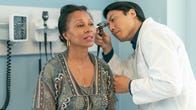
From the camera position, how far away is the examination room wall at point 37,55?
149cm

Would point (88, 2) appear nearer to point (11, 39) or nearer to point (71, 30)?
point (71, 30)

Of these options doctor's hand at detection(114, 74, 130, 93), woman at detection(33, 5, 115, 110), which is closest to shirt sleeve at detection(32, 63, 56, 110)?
woman at detection(33, 5, 115, 110)

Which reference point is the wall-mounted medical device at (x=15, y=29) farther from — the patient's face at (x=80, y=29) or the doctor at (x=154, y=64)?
the doctor at (x=154, y=64)

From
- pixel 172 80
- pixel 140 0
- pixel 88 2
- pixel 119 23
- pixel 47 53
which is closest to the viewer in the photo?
pixel 172 80

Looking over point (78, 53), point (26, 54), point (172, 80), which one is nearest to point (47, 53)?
point (26, 54)

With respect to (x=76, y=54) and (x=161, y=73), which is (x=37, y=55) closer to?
(x=76, y=54)

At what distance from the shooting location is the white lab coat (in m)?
1.25

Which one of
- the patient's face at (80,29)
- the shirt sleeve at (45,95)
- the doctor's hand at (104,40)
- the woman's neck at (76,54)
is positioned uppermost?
the patient's face at (80,29)

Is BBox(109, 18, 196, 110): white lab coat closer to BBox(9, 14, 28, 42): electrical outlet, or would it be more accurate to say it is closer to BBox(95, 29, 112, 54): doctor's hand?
BBox(95, 29, 112, 54): doctor's hand

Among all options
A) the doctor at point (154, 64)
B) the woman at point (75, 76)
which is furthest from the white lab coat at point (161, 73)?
the woman at point (75, 76)

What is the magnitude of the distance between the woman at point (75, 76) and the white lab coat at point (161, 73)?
0.52ft

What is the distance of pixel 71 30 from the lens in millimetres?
1382

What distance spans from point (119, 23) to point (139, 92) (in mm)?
356

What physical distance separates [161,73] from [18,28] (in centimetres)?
69
